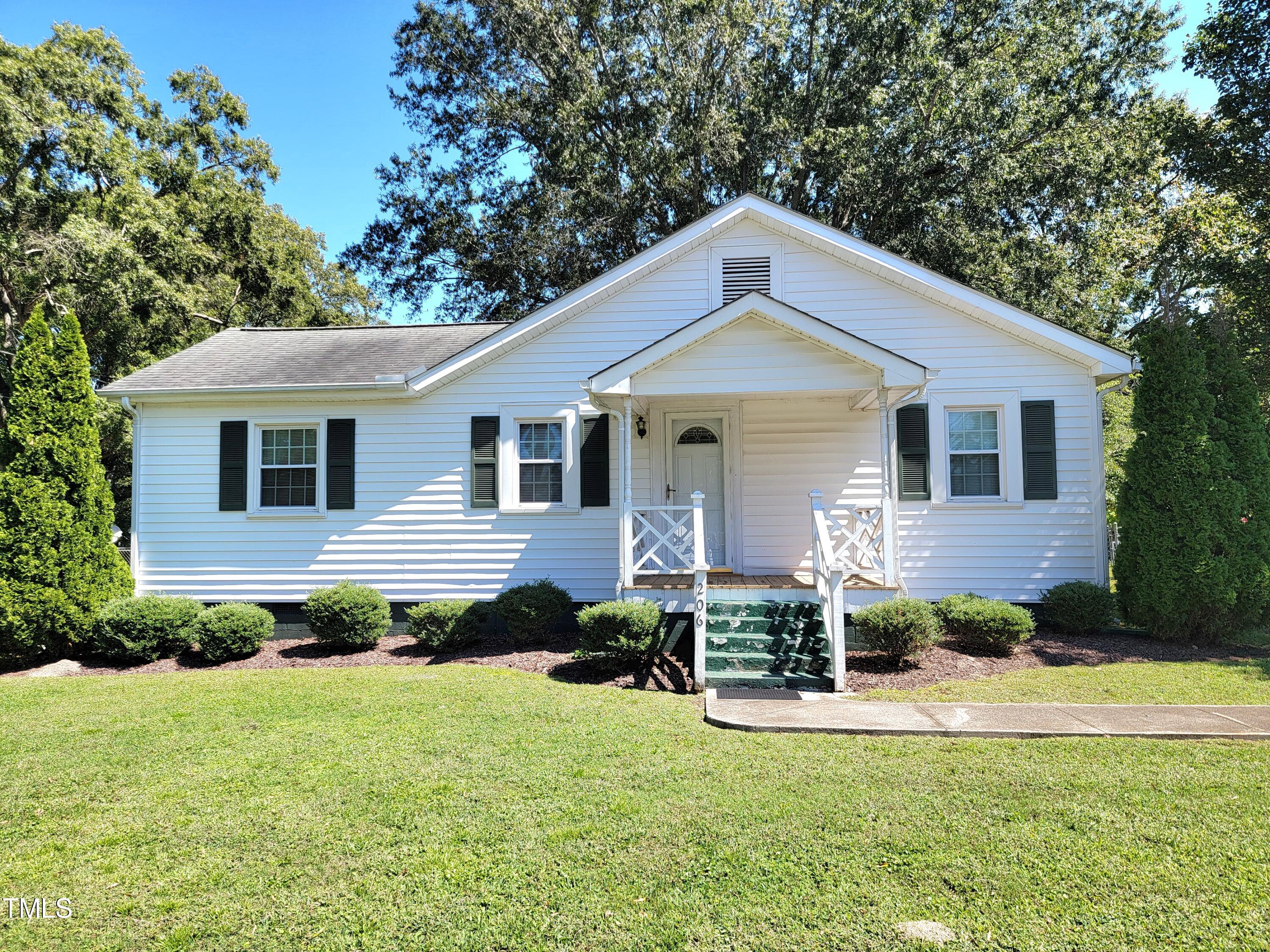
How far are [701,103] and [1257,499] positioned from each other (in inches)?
717

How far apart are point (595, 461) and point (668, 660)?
3.26 meters

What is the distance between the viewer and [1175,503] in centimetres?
867

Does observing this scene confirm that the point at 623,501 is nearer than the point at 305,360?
Yes

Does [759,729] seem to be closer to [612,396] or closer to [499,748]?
[499,748]

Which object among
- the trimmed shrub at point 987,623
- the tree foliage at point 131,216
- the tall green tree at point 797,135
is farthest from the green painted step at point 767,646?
the tree foliage at point 131,216

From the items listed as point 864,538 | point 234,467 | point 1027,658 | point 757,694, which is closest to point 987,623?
point 1027,658

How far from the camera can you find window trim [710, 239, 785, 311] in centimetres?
1055

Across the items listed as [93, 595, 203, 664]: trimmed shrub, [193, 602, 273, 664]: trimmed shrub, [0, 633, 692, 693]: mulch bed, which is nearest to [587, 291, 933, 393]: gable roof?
[0, 633, 692, 693]: mulch bed

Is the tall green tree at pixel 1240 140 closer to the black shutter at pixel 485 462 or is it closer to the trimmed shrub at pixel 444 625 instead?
the black shutter at pixel 485 462

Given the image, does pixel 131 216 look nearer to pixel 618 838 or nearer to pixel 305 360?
pixel 305 360

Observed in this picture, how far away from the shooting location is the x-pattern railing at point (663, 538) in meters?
8.78

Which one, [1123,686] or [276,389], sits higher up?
[276,389]

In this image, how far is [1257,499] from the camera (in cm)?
866

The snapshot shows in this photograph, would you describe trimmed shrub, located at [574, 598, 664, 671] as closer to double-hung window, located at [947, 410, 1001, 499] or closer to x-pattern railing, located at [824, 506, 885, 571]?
x-pattern railing, located at [824, 506, 885, 571]
